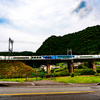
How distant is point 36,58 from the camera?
40.7 m

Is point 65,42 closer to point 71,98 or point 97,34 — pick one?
point 97,34

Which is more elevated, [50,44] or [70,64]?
[50,44]

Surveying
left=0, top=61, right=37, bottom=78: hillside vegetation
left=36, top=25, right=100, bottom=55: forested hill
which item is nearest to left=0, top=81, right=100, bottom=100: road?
left=0, top=61, right=37, bottom=78: hillside vegetation

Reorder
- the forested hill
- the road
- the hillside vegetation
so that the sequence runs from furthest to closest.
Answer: the forested hill → the hillside vegetation → the road

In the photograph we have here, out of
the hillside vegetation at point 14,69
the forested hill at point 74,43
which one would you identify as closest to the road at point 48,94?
the hillside vegetation at point 14,69

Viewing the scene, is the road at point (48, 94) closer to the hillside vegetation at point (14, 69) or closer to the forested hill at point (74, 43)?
the hillside vegetation at point (14, 69)

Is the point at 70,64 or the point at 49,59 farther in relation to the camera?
the point at 70,64

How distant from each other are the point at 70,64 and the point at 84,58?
7.37 m

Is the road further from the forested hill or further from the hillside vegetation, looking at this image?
the forested hill

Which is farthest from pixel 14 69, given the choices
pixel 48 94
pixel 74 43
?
pixel 74 43

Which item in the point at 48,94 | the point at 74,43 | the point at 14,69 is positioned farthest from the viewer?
the point at 74,43

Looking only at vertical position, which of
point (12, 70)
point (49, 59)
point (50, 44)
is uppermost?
point (50, 44)

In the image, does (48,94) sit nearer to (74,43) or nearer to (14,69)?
(14,69)

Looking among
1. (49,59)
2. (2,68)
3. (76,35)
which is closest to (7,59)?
(2,68)
